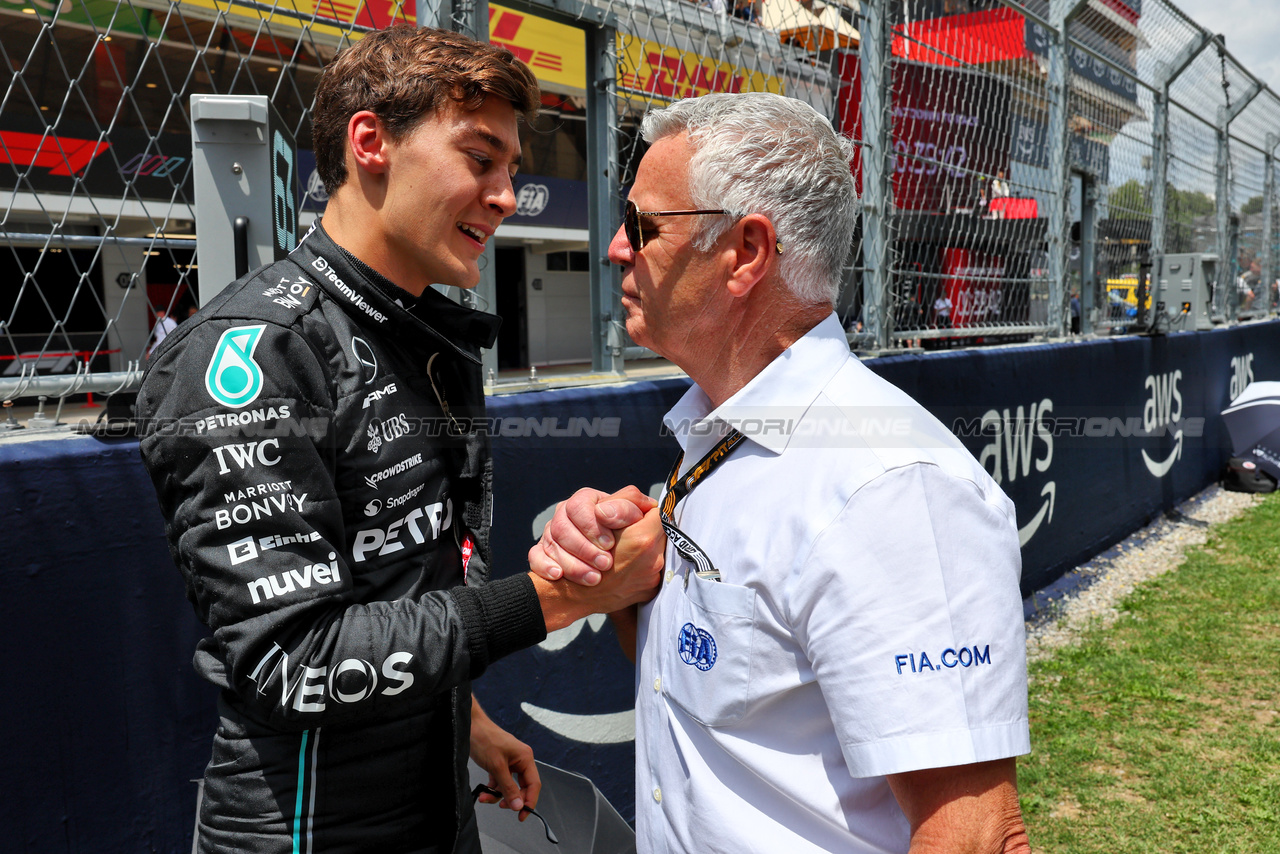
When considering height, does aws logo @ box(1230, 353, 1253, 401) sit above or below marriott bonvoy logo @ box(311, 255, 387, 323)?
below

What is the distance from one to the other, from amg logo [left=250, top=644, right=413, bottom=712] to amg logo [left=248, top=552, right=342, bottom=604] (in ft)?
0.25

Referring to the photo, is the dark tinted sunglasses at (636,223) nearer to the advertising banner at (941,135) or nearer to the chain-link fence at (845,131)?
the chain-link fence at (845,131)

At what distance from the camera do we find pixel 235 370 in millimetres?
1296

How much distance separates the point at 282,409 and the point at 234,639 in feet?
1.08

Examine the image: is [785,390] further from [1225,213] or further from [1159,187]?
[1225,213]

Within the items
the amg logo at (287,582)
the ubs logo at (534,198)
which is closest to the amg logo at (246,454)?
the amg logo at (287,582)

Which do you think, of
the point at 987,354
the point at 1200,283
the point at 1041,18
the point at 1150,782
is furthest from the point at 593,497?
the point at 1200,283

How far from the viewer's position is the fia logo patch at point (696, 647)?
139 centimetres

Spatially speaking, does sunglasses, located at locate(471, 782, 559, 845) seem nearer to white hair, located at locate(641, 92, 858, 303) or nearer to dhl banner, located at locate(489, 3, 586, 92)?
white hair, located at locate(641, 92, 858, 303)

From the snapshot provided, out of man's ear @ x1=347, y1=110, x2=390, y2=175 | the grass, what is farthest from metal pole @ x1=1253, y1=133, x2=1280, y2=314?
man's ear @ x1=347, y1=110, x2=390, y2=175

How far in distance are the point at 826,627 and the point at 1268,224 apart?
1398 cm

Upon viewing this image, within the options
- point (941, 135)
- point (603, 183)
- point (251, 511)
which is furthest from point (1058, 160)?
point (251, 511)

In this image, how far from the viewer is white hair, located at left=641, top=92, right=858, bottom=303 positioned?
59.2 inches

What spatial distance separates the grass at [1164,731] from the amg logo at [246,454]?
10.1ft
